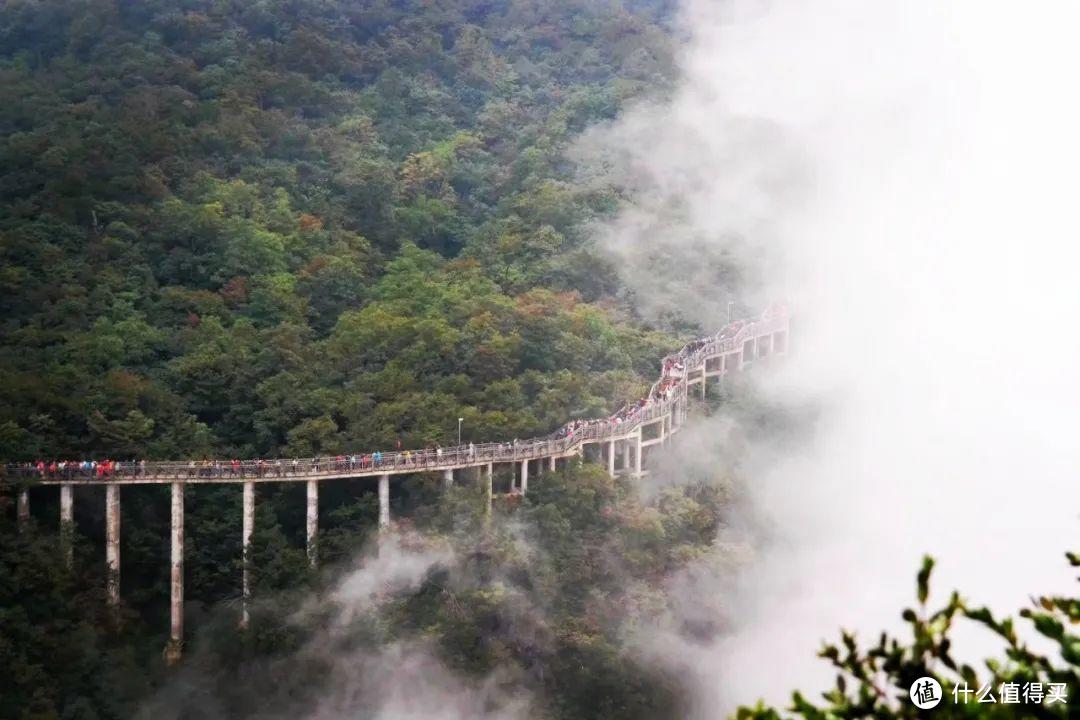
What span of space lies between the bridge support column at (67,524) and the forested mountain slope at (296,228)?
1.17m

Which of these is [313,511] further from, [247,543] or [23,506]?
[23,506]

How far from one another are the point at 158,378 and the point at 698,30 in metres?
44.1

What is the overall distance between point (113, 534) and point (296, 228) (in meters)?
16.6

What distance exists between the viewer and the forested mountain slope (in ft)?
A: 114

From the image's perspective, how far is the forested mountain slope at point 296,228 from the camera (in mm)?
34781

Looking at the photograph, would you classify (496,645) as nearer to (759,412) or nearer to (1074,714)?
(759,412)

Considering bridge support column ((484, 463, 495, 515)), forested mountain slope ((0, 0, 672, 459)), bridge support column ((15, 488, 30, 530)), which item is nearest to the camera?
bridge support column ((15, 488, 30, 530))

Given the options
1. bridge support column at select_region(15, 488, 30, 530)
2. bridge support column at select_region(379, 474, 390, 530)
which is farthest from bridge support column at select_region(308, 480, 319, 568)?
bridge support column at select_region(15, 488, 30, 530)

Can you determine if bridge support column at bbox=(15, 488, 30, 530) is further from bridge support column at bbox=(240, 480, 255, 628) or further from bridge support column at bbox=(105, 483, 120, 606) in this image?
bridge support column at bbox=(240, 480, 255, 628)

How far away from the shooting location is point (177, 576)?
32.1 meters

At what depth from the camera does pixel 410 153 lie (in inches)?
2159

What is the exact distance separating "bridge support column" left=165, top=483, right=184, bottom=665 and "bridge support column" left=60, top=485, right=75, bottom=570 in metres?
2.36

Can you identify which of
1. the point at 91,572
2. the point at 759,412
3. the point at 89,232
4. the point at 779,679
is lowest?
the point at 779,679

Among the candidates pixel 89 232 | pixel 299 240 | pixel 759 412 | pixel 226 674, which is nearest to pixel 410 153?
pixel 299 240
